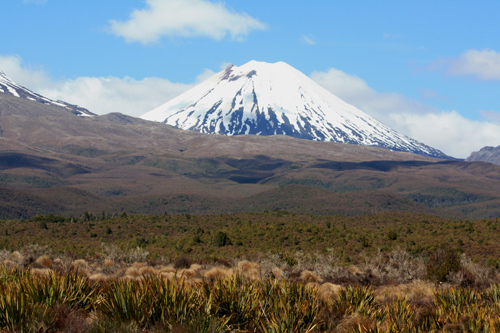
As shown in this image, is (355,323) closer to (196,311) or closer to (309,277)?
(196,311)

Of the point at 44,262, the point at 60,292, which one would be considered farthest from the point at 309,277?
the point at 60,292

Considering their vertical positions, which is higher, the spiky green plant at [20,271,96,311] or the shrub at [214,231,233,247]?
the spiky green plant at [20,271,96,311]

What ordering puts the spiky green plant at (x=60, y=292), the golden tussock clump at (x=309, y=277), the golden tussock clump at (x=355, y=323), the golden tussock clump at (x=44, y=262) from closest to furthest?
the golden tussock clump at (x=355, y=323) < the spiky green plant at (x=60, y=292) < the golden tussock clump at (x=309, y=277) < the golden tussock clump at (x=44, y=262)

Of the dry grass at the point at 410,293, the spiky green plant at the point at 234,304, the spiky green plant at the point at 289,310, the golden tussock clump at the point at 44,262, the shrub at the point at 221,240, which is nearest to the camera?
the spiky green plant at the point at 289,310

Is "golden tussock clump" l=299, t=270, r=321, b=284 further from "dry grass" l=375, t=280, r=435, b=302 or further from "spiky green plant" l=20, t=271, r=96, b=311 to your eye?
"spiky green plant" l=20, t=271, r=96, b=311

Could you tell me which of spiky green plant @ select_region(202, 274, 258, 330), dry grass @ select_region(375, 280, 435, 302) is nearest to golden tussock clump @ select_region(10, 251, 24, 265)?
spiky green plant @ select_region(202, 274, 258, 330)

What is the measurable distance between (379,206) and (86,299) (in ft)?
312

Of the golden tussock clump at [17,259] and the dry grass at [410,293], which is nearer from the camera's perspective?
the dry grass at [410,293]

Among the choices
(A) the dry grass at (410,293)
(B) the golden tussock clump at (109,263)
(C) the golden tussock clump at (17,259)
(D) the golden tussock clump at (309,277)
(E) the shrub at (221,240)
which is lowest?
(E) the shrub at (221,240)

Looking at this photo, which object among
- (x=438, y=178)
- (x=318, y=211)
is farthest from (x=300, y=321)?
(x=438, y=178)

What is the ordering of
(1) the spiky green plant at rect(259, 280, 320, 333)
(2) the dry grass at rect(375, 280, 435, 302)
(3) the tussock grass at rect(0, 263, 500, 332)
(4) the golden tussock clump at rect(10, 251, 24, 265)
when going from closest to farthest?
(3) the tussock grass at rect(0, 263, 500, 332), (1) the spiky green plant at rect(259, 280, 320, 333), (2) the dry grass at rect(375, 280, 435, 302), (4) the golden tussock clump at rect(10, 251, 24, 265)

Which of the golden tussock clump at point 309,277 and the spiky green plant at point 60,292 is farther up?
the spiky green plant at point 60,292

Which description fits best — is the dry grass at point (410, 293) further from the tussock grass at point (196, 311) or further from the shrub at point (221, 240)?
the shrub at point (221, 240)

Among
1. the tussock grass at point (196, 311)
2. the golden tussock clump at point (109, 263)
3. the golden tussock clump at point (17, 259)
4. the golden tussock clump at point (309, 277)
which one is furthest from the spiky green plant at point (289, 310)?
the golden tussock clump at point (109, 263)
